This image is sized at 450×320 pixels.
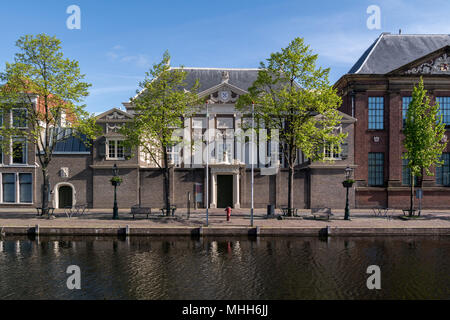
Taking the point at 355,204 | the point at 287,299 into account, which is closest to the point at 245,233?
the point at 287,299

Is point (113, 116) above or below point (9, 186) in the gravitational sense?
above

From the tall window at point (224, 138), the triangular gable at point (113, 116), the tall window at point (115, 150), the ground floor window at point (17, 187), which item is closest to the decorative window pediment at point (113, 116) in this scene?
the triangular gable at point (113, 116)

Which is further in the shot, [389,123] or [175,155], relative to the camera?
[175,155]

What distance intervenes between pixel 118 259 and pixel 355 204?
24268 mm

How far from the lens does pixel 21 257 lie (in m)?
14.4

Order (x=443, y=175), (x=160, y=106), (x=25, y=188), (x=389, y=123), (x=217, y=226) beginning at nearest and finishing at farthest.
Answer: (x=217, y=226), (x=160, y=106), (x=25, y=188), (x=443, y=175), (x=389, y=123)

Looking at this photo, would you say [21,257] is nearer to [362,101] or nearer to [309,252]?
[309,252]

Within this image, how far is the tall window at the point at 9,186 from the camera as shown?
29.5 meters

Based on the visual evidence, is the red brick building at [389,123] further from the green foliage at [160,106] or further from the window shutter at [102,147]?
the window shutter at [102,147]

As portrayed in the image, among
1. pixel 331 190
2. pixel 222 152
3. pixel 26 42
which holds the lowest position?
pixel 331 190

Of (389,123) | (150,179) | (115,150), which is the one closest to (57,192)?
(115,150)

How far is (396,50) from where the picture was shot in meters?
33.7

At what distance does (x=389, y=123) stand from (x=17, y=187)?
39.1 metres

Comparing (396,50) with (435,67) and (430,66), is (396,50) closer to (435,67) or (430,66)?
(430,66)
